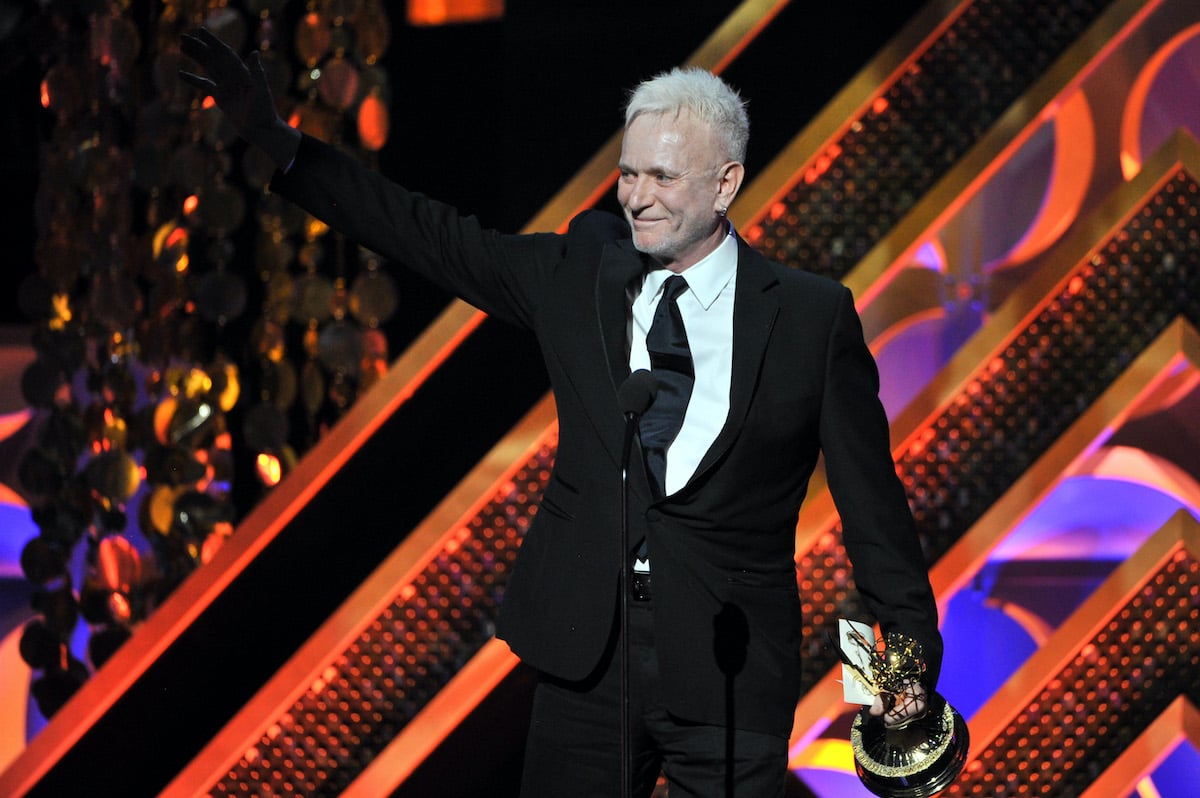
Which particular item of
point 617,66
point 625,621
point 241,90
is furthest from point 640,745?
point 617,66

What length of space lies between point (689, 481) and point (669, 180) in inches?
13.9

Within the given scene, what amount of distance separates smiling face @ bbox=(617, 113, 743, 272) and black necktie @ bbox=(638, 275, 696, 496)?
98mm

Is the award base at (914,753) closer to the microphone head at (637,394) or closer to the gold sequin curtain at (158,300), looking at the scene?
the microphone head at (637,394)

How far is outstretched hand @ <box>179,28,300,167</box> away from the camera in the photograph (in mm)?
1790

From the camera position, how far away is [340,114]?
8.88ft

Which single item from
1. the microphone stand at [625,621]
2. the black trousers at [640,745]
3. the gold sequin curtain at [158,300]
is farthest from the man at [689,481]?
the gold sequin curtain at [158,300]

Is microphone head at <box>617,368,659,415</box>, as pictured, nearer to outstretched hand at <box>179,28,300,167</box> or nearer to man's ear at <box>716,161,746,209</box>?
man's ear at <box>716,161,746,209</box>

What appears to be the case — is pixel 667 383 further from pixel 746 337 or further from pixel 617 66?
pixel 617 66

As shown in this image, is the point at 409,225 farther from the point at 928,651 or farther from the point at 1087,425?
the point at 1087,425

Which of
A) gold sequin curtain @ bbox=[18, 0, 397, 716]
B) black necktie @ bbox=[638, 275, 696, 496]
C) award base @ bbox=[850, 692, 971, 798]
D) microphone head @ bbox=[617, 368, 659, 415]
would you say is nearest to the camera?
microphone head @ bbox=[617, 368, 659, 415]

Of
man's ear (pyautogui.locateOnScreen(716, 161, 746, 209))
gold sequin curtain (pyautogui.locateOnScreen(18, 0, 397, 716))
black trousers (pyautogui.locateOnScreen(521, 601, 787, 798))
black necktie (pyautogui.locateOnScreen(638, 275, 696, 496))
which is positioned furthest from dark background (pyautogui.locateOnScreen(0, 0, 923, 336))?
black trousers (pyautogui.locateOnScreen(521, 601, 787, 798))

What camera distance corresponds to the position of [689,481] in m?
1.74

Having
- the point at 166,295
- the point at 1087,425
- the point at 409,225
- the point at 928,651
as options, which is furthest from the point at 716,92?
the point at 166,295

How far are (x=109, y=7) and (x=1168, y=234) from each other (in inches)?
77.5
